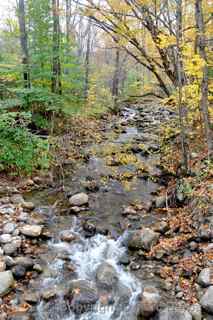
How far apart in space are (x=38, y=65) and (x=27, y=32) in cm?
183

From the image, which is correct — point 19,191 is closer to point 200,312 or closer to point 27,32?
point 200,312

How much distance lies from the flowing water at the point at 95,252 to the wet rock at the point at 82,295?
0.07 m

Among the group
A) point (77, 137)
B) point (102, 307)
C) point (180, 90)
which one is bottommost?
point (102, 307)

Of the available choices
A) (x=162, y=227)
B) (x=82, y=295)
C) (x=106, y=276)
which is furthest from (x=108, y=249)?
(x=82, y=295)

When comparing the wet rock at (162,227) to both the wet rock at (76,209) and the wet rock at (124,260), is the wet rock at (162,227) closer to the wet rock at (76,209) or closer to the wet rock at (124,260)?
the wet rock at (124,260)

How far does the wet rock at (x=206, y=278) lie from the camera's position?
482cm

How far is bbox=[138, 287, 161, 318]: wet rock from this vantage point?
4.54m

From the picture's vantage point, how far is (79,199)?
7.82 meters

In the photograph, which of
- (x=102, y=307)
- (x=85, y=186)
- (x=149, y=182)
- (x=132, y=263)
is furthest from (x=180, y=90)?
(x=102, y=307)

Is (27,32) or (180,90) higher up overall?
(27,32)

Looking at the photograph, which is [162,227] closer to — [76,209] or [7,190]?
[76,209]

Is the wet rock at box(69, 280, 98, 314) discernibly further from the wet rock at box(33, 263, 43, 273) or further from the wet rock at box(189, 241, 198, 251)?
the wet rock at box(189, 241, 198, 251)

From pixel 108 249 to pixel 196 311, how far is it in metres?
2.18

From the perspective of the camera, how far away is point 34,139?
8.06m
